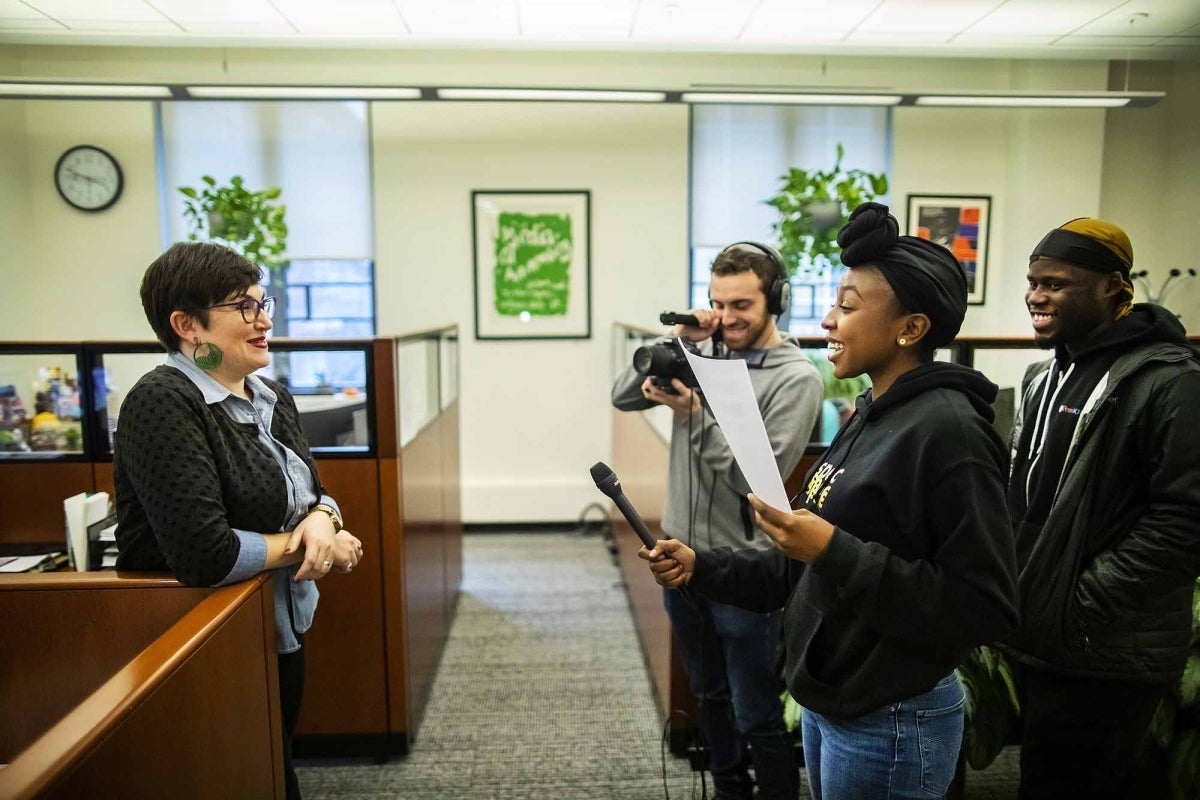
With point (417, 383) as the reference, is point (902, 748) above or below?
below

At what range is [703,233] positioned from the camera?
4309mm

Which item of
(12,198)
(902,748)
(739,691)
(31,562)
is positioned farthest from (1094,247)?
(12,198)

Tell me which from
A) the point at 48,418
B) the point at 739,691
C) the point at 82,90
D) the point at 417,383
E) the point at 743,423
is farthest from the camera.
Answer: the point at 82,90

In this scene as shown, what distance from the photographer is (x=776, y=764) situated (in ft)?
4.90

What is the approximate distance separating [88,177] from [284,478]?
13.0 ft

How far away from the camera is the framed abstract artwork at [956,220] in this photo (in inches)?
168

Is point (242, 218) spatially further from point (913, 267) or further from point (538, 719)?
point (913, 267)

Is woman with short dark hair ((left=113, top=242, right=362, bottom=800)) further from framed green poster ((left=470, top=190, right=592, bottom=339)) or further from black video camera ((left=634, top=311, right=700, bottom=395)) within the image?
framed green poster ((left=470, top=190, right=592, bottom=339))

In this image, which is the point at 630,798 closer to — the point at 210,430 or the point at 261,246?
the point at 210,430

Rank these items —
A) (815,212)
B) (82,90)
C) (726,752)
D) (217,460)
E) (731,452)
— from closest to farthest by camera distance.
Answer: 1. (217,460)
2. (731,452)
3. (726,752)
4. (82,90)
5. (815,212)

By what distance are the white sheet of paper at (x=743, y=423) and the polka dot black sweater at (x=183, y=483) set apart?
757 mm

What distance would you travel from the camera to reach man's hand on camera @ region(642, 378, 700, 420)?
1517 millimetres

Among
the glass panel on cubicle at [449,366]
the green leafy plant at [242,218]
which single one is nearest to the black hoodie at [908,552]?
the glass panel on cubicle at [449,366]

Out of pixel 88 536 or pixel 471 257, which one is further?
pixel 471 257
